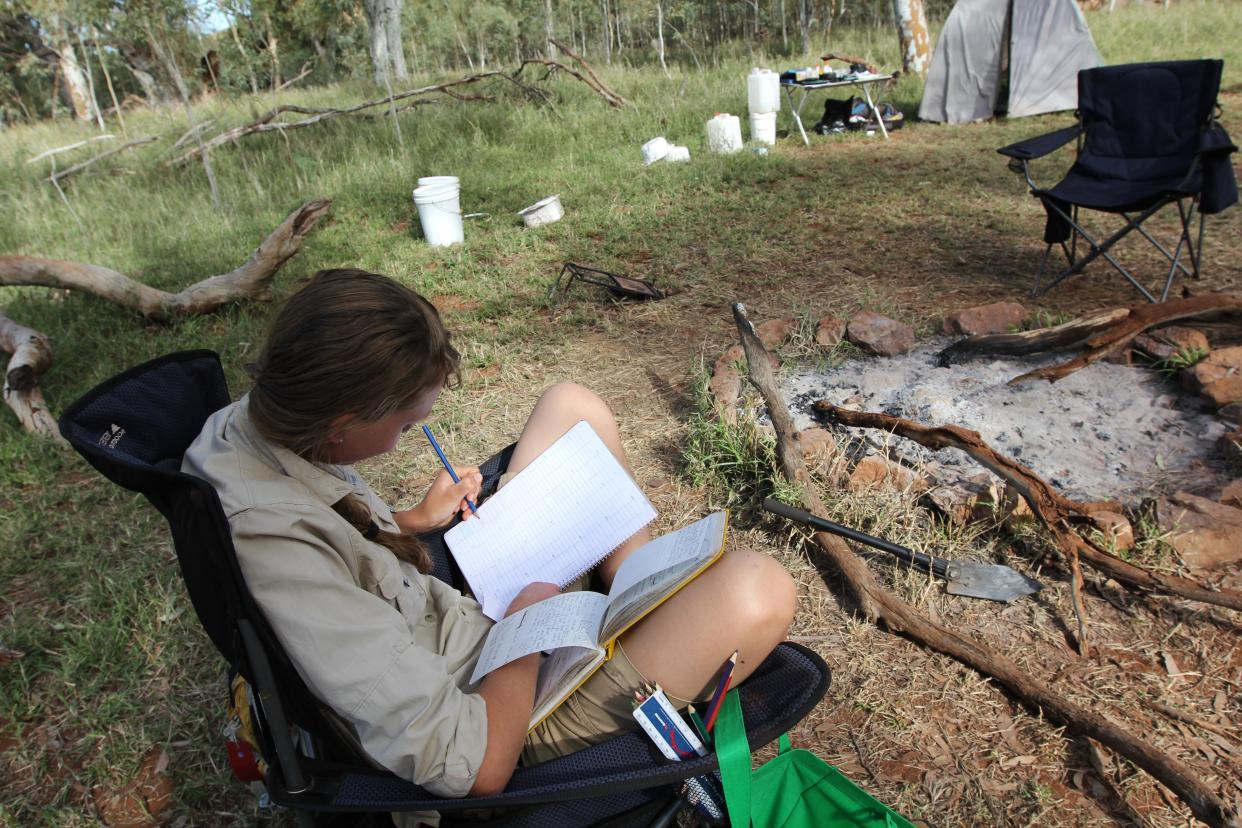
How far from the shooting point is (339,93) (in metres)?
10.8

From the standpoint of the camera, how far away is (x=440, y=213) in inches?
217

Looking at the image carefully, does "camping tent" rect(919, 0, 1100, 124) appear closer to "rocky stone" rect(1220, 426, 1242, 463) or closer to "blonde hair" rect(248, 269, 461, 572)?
"rocky stone" rect(1220, 426, 1242, 463)

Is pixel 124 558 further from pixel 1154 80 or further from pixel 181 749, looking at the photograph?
pixel 1154 80

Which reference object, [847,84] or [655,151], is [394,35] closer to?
[655,151]

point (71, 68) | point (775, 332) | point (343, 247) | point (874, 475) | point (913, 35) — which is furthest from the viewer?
point (71, 68)

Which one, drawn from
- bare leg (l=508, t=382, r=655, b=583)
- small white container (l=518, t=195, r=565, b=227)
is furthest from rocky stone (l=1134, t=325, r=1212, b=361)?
small white container (l=518, t=195, r=565, b=227)

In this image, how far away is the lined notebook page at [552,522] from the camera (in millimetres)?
1769

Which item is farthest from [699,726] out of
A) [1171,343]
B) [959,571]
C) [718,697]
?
[1171,343]

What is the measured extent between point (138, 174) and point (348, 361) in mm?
7965

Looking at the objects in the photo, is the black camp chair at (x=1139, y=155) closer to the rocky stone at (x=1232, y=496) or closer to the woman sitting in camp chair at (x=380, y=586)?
the rocky stone at (x=1232, y=496)

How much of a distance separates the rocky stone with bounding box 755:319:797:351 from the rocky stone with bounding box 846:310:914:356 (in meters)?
0.30

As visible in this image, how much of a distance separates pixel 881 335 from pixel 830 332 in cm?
23

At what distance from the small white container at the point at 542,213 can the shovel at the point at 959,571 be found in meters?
4.03

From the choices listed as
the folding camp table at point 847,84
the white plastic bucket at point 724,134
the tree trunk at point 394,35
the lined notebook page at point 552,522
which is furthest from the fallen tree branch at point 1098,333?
the tree trunk at point 394,35
